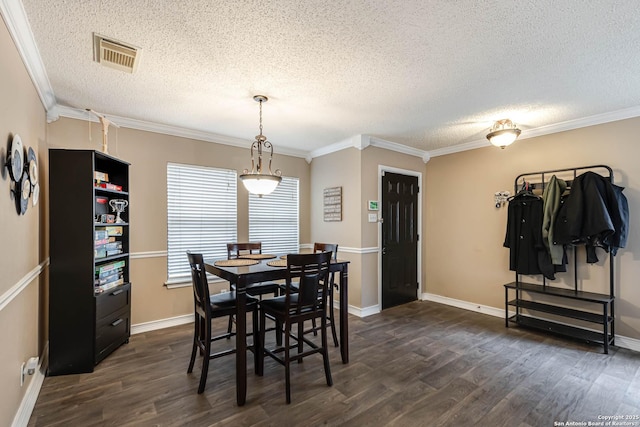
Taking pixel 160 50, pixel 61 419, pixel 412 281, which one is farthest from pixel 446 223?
pixel 61 419

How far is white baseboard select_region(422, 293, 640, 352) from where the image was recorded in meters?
3.10

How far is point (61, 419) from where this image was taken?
6.57 ft

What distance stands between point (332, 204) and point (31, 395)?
3615 millimetres

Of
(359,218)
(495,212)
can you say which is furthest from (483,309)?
(359,218)

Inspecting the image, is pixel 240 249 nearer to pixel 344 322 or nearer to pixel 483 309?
pixel 344 322

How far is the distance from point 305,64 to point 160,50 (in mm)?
1001

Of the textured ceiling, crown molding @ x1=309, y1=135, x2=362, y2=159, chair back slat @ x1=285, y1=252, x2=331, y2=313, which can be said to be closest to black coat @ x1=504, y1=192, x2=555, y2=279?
the textured ceiling

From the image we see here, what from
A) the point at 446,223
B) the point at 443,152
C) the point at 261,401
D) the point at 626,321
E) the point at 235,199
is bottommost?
the point at 261,401

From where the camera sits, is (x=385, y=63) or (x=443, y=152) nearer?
(x=385, y=63)

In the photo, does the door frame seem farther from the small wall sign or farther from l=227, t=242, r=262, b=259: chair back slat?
l=227, t=242, r=262, b=259: chair back slat

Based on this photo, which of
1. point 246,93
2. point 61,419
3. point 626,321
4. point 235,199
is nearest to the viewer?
point 61,419

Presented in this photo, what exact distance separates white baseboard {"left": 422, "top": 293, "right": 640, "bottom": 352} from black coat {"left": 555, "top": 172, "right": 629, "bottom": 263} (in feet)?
2.80

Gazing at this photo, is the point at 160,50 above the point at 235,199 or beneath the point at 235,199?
above

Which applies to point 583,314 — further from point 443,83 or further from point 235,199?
point 235,199
